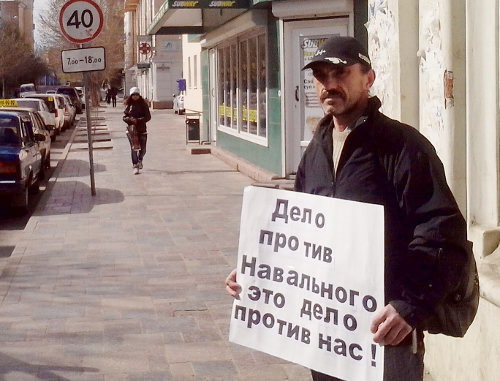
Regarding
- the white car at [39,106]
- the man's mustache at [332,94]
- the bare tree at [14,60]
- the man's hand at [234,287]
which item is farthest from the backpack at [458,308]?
the bare tree at [14,60]

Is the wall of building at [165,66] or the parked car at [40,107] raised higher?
the wall of building at [165,66]

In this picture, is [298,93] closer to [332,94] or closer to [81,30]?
[81,30]

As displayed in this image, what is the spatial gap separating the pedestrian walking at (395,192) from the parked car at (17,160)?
10.8 metres

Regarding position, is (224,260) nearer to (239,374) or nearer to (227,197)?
(239,374)

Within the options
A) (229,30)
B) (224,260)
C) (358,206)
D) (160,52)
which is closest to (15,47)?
(160,52)

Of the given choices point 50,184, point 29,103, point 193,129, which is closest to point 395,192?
point 50,184

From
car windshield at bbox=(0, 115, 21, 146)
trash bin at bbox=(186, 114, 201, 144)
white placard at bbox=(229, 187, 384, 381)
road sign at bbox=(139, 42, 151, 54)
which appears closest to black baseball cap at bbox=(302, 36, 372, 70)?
white placard at bbox=(229, 187, 384, 381)

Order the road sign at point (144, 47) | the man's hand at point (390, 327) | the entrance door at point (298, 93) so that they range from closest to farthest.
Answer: the man's hand at point (390, 327) < the entrance door at point (298, 93) < the road sign at point (144, 47)

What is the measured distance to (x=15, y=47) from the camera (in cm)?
8238

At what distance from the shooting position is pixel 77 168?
2117cm

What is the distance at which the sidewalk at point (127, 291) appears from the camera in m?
5.89

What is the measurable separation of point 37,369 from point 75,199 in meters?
9.63

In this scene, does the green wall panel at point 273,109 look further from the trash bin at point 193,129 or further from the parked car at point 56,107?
the parked car at point 56,107

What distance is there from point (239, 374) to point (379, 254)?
2.85 metres
